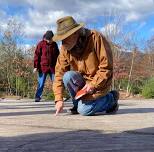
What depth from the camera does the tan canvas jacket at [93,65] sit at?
5570 millimetres

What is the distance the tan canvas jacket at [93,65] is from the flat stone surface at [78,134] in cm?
37

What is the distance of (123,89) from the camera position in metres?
20.7

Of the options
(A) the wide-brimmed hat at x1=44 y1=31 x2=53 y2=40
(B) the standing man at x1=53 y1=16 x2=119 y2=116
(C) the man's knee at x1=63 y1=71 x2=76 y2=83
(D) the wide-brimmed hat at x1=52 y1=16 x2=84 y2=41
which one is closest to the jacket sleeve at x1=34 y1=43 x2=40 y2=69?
(A) the wide-brimmed hat at x1=44 y1=31 x2=53 y2=40

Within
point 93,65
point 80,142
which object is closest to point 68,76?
point 93,65

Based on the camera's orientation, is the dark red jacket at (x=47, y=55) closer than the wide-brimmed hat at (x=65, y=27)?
No

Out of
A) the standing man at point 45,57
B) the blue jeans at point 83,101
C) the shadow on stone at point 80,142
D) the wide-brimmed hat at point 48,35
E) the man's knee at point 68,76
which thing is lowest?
the shadow on stone at point 80,142

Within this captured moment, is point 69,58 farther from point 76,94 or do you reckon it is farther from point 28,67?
point 28,67

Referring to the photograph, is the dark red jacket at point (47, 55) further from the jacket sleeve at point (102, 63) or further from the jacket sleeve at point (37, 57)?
the jacket sleeve at point (102, 63)

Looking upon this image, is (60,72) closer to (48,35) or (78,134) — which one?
(78,134)

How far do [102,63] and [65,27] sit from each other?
2.04 feet

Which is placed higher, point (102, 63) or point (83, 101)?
point (102, 63)

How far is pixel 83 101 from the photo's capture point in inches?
231

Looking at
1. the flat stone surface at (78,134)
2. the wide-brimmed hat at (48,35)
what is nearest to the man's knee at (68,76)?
the flat stone surface at (78,134)

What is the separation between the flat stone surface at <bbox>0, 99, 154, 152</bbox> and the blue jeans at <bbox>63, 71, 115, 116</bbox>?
0.25m
